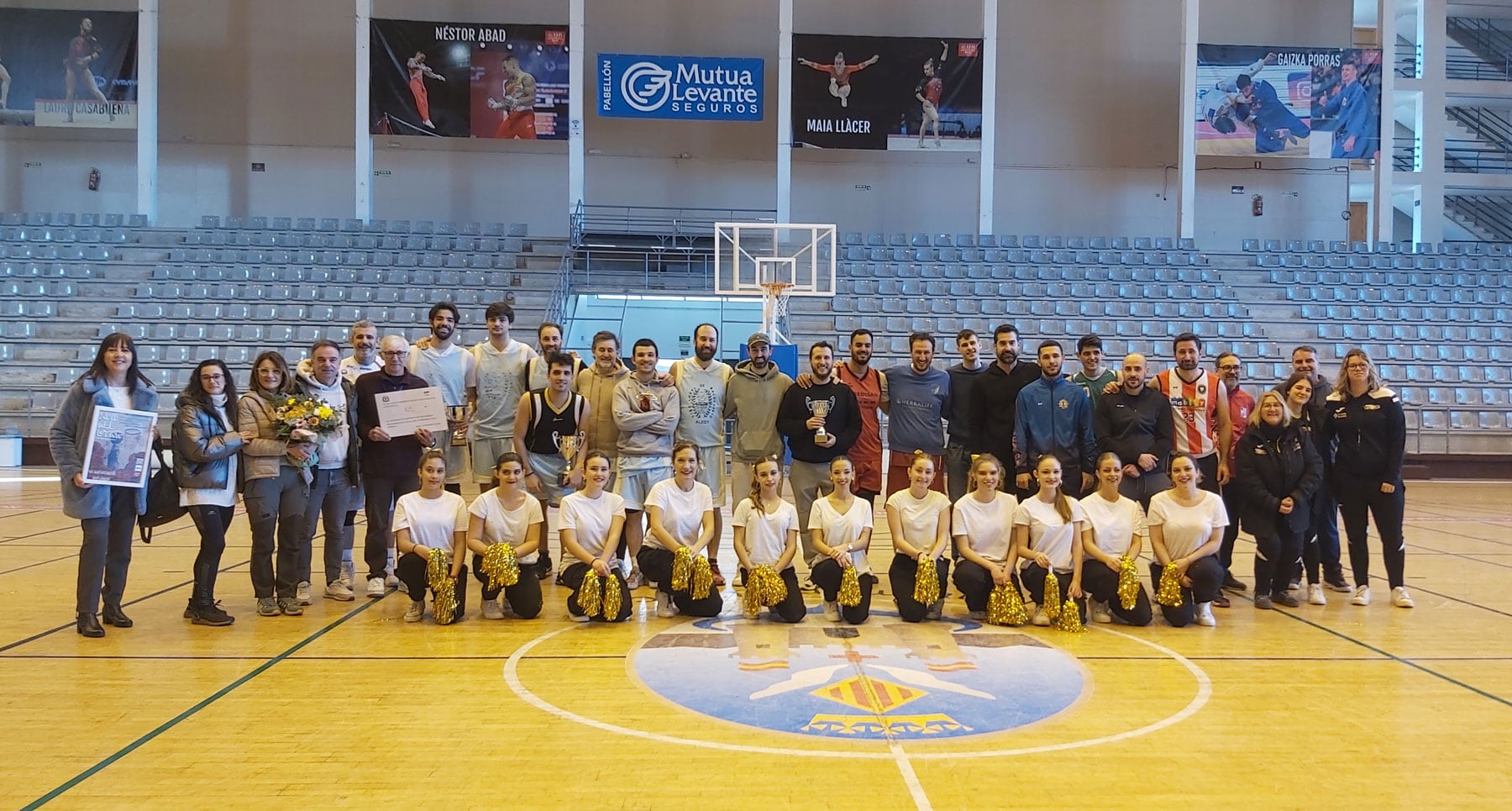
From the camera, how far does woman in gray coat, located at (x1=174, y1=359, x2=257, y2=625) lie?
558cm

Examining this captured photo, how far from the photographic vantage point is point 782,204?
20000 millimetres

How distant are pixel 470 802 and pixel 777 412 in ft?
13.0

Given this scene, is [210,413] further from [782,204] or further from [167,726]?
[782,204]

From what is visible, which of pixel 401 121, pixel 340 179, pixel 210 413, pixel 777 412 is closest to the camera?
pixel 210 413

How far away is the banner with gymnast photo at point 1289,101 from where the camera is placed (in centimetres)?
2044

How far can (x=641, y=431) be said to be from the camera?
6668mm

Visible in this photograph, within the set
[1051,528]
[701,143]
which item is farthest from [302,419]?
[701,143]

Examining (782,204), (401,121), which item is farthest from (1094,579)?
(401,121)

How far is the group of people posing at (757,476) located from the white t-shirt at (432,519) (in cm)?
2

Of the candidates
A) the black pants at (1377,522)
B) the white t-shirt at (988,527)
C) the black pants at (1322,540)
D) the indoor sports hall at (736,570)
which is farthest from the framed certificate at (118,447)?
the black pants at (1377,522)

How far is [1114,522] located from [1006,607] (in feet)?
2.98

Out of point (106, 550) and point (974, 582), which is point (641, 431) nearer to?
point (974, 582)

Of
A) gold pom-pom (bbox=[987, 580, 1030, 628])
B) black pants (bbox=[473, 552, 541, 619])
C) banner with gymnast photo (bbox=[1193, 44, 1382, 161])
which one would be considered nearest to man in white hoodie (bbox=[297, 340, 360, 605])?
black pants (bbox=[473, 552, 541, 619])

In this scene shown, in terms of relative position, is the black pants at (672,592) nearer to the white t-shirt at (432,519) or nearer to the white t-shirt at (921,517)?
the white t-shirt at (432,519)
